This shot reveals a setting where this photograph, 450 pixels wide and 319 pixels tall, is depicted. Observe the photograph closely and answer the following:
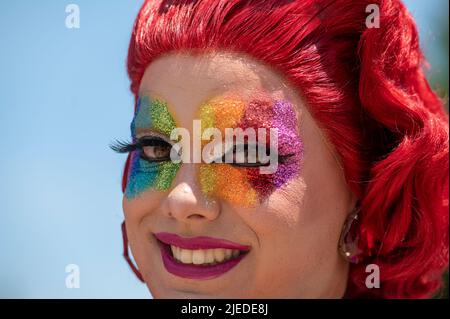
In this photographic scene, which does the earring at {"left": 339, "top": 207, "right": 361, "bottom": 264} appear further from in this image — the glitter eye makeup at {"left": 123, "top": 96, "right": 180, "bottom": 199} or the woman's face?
the glitter eye makeup at {"left": 123, "top": 96, "right": 180, "bottom": 199}

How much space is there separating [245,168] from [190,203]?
23 cm

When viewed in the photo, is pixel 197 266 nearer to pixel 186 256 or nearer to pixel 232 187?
pixel 186 256

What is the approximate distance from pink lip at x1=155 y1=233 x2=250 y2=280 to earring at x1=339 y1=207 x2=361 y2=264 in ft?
1.34

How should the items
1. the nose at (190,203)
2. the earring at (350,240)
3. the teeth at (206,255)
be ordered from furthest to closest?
the earring at (350,240) → the teeth at (206,255) → the nose at (190,203)

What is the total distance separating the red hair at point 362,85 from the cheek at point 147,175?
0.37 m

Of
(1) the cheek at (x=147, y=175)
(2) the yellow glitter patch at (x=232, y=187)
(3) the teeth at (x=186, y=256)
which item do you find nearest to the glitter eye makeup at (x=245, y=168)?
(2) the yellow glitter patch at (x=232, y=187)

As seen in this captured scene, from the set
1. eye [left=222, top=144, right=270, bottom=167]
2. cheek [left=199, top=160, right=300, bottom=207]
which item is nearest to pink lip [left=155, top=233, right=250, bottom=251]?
cheek [left=199, top=160, right=300, bottom=207]

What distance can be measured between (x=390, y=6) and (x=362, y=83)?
1.03 feet

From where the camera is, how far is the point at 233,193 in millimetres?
2387

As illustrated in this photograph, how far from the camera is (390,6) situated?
2.62 metres

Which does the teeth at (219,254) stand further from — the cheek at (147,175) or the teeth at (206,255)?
the cheek at (147,175)

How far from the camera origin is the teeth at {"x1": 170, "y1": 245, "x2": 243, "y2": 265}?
2.46 meters

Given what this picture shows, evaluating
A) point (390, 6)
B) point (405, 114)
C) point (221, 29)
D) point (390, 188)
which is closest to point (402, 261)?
point (390, 188)

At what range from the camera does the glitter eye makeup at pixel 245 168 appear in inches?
93.8
